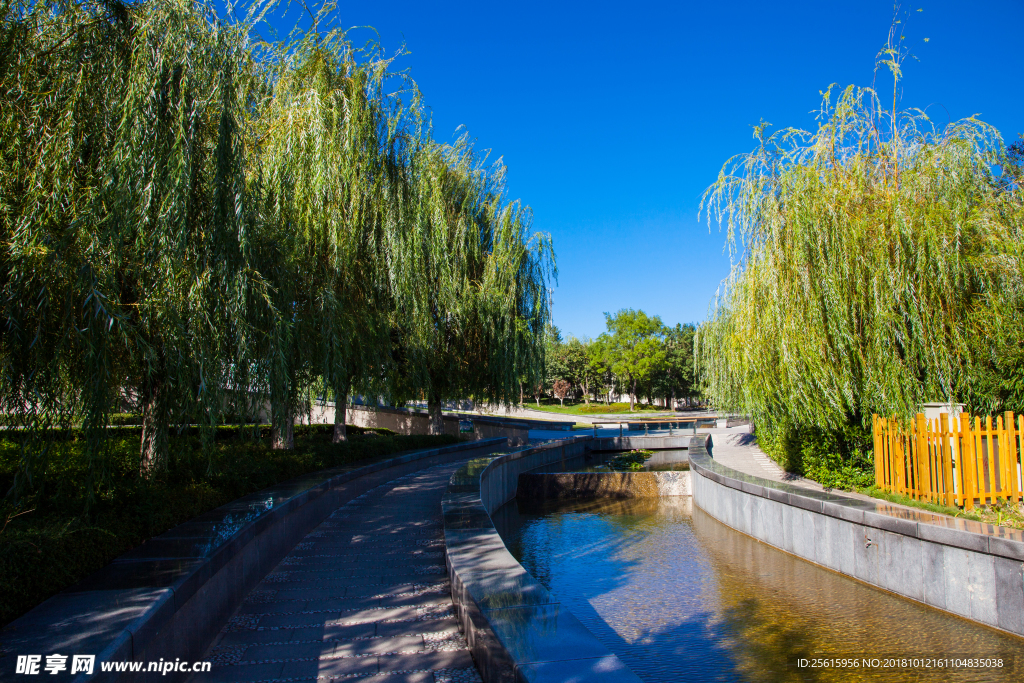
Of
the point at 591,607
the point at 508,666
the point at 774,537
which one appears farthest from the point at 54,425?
the point at 774,537

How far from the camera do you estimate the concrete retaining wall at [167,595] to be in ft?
11.3

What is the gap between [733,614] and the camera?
6.42 meters

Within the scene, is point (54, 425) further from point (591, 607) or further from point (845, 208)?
point (845, 208)

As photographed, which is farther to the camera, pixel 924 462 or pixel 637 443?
pixel 637 443

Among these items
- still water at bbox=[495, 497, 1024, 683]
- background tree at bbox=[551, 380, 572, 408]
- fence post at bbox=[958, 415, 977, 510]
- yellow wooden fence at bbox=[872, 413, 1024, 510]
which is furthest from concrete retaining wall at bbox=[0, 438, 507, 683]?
background tree at bbox=[551, 380, 572, 408]

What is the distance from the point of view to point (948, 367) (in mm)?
8211

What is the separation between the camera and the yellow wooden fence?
7.12 metres

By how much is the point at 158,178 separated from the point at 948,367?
30.6 ft

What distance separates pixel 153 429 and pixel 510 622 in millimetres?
4464

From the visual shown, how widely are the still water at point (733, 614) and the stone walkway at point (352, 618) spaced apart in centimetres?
166

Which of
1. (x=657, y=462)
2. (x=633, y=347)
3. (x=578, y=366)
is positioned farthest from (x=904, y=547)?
(x=578, y=366)

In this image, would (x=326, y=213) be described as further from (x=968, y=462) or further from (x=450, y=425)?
(x=450, y=425)

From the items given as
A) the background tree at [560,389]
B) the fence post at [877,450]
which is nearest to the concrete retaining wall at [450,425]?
the fence post at [877,450]

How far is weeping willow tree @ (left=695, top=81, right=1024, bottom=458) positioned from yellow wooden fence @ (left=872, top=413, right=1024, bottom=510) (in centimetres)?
72
